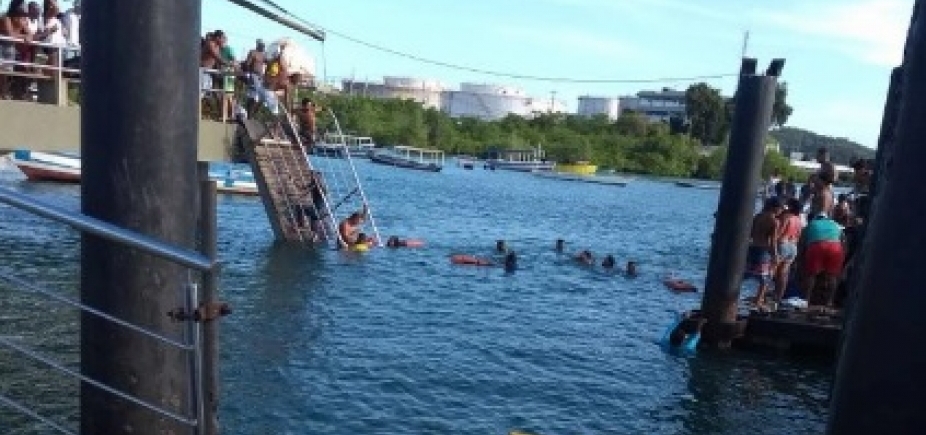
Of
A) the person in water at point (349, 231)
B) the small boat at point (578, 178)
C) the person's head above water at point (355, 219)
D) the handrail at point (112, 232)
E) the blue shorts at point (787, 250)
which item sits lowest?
the small boat at point (578, 178)

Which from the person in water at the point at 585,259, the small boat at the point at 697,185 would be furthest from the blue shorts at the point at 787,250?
the small boat at the point at 697,185

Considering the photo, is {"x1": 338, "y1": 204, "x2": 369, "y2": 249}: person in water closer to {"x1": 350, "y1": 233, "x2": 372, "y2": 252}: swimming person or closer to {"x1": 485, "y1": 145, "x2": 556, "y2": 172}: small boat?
{"x1": 350, "y1": 233, "x2": 372, "y2": 252}: swimming person

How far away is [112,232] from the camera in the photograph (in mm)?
2479

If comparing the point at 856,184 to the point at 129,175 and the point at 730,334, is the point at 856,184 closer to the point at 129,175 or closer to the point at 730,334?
the point at 730,334

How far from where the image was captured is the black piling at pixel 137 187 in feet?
8.25

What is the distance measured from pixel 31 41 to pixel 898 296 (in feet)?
50.3

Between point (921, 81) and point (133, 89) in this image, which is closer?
point (921, 81)

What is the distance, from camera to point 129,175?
2562 mm

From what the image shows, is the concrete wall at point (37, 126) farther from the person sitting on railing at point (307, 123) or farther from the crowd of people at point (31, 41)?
the person sitting on railing at point (307, 123)

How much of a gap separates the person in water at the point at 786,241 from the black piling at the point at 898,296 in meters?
14.7

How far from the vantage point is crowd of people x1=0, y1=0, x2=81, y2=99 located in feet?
50.9

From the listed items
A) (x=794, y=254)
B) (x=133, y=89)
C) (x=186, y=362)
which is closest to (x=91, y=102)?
(x=133, y=89)

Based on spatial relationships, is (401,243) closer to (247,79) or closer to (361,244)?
(361,244)

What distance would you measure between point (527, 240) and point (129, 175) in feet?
110
